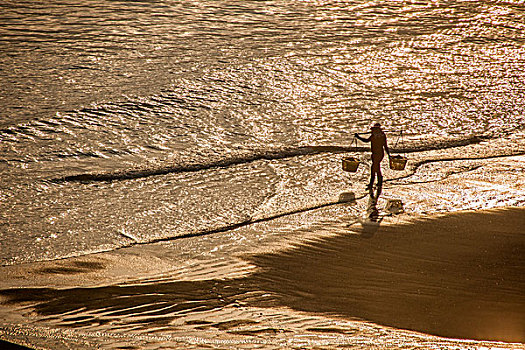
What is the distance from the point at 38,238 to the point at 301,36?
618 inches

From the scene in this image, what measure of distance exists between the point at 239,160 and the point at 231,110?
3484 millimetres

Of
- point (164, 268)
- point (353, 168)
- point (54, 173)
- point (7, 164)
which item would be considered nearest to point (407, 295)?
point (164, 268)

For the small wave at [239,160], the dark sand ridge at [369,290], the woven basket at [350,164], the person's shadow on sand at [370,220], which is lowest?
the small wave at [239,160]

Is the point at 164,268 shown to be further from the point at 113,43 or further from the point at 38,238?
the point at 113,43

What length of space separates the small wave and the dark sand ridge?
4.80 m

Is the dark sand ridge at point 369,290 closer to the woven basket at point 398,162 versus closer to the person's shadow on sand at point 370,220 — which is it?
the person's shadow on sand at point 370,220

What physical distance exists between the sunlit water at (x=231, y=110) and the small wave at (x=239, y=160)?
59 mm

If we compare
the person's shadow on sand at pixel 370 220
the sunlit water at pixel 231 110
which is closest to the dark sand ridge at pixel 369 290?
the person's shadow on sand at pixel 370 220

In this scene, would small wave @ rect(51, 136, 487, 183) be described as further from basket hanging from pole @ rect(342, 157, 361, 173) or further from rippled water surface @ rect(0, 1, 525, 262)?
basket hanging from pole @ rect(342, 157, 361, 173)

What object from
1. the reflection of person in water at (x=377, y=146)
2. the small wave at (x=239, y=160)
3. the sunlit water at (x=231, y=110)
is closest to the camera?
the sunlit water at (x=231, y=110)

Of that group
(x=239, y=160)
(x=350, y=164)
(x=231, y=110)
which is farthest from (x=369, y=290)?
(x=231, y=110)

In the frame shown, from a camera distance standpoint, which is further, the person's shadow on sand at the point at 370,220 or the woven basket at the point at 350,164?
the woven basket at the point at 350,164

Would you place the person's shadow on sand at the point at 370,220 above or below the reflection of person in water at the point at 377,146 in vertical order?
below

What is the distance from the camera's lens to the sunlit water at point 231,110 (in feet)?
36.5
